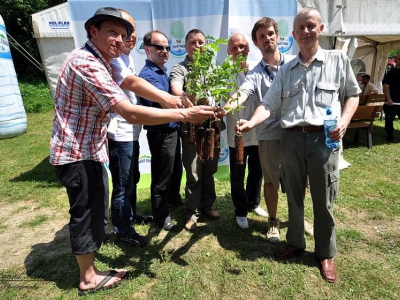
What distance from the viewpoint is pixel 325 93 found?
2.57 metres

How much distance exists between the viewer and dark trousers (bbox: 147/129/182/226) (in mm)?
3461

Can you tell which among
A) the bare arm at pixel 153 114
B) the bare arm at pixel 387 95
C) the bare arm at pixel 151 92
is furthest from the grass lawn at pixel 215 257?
the bare arm at pixel 387 95

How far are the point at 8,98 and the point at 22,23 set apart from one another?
16.8 metres

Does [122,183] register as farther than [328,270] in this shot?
Yes

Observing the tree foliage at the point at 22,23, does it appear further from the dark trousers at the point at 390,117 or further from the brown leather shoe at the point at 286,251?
the brown leather shoe at the point at 286,251

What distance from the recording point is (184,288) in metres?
2.76

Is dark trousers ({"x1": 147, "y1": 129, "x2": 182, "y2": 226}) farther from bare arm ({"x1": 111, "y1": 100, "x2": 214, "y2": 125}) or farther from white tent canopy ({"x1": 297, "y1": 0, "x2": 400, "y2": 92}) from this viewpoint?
white tent canopy ({"x1": 297, "y1": 0, "x2": 400, "y2": 92})

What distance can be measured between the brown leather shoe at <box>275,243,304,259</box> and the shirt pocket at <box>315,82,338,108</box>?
5.32ft

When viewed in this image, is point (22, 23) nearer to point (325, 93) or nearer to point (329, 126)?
point (325, 93)

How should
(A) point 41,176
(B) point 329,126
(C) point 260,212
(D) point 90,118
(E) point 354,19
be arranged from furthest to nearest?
(A) point 41,176
(E) point 354,19
(C) point 260,212
(B) point 329,126
(D) point 90,118

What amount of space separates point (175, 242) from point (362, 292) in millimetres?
2067

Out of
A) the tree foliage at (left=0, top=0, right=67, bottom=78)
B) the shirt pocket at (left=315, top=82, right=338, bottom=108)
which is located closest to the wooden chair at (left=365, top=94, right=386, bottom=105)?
the shirt pocket at (left=315, top=82, right=338, bottom=108)

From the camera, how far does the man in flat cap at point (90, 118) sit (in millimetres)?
2160

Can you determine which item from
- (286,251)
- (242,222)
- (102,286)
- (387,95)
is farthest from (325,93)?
(387,95)
